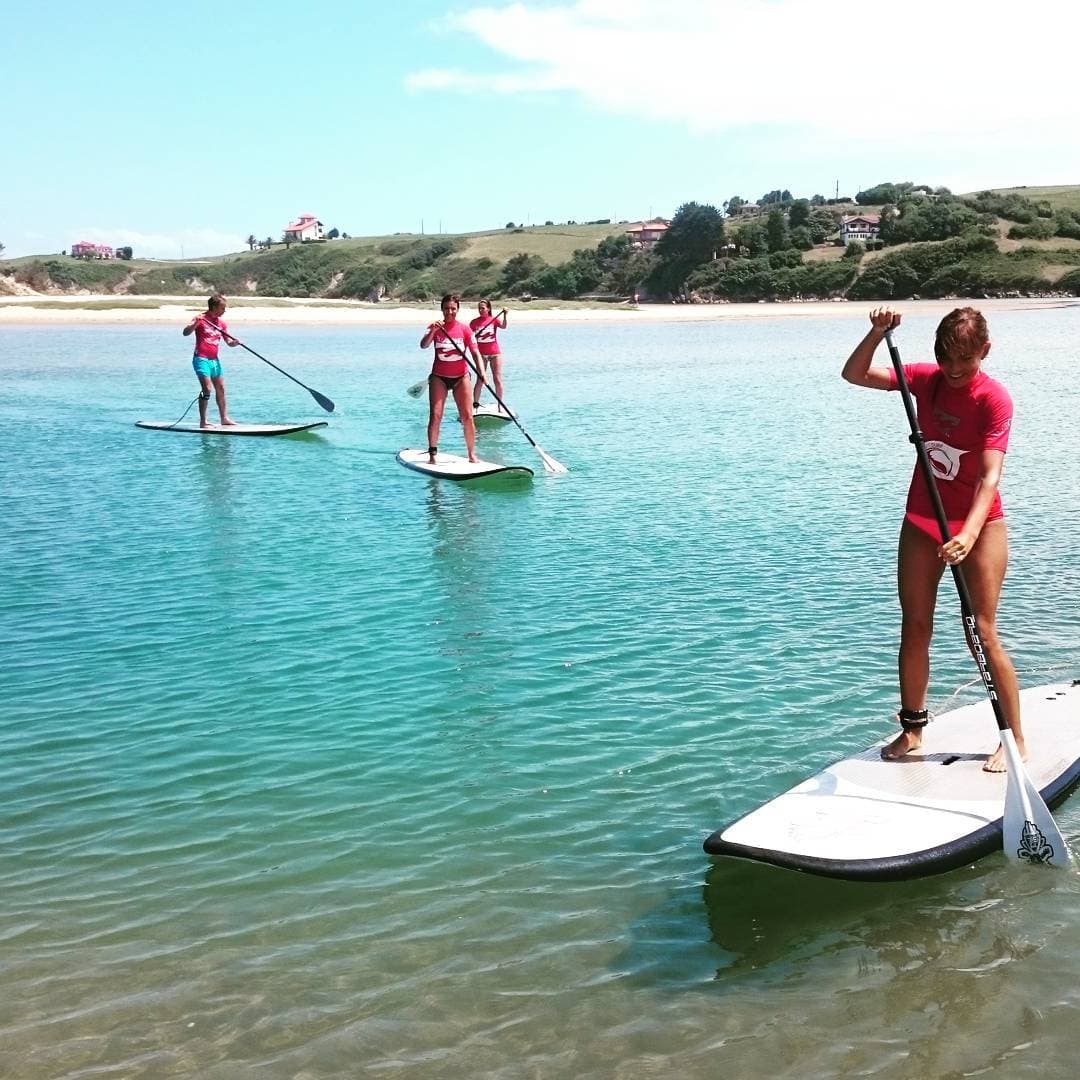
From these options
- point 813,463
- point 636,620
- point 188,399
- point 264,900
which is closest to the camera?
point 264,900

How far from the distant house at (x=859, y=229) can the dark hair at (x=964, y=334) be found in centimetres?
11071

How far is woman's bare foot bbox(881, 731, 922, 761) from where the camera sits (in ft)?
18.6

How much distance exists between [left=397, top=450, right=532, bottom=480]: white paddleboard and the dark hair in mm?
10260

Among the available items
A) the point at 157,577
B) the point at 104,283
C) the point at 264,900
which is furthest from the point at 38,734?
the point at 104,283

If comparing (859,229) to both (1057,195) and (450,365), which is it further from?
(450,365)

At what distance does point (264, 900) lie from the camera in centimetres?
496

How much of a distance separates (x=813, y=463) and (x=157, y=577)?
962cm

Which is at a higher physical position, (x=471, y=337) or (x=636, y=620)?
(x=471, y=337)

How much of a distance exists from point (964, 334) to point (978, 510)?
0.75 m

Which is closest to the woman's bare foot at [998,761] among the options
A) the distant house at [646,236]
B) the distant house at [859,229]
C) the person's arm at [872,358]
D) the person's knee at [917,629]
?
the person's knee at [917,629]

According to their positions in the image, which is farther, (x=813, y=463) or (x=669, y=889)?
(x=813, y=463)

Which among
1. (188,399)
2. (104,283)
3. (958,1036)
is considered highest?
(104,283)

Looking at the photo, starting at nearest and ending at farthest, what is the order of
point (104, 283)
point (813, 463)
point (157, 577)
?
1. point (157, 577)
2. point (813, 463)
3. point (104, 283)

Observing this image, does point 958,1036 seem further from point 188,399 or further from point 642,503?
point 188,399
